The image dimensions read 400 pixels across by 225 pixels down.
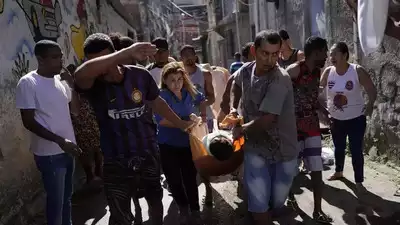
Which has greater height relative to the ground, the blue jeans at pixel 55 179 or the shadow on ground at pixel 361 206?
the blue jeans at pixel 55 179

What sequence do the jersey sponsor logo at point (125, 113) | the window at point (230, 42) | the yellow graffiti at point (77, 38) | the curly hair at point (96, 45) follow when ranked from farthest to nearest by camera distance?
the window at point (230, 42), the yellow graffiti at point (77, 38), the jersey sponsor logo at point (125, 113), the curly hair at point (96, 45)

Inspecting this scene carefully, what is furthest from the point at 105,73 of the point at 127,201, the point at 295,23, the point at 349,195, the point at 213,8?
→ the point at 213,8

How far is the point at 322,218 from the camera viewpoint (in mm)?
3832

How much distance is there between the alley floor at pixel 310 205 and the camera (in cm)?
398

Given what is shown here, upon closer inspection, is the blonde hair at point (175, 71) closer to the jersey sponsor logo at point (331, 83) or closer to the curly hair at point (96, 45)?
the curly hair at point (96, 45)

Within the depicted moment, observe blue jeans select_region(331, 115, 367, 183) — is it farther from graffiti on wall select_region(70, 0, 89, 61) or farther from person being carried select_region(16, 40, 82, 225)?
graffiti on wall select_region(70, 0, 89, 61)

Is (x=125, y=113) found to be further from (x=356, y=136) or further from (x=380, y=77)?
(x=380, y=77)

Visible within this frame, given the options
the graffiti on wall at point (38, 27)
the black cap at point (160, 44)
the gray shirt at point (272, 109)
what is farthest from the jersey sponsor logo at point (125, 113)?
the graffiti on wall at point (38, 27)

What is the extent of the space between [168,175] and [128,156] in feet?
3.34

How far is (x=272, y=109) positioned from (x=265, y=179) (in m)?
0.56

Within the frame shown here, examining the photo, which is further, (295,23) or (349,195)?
(295,23)

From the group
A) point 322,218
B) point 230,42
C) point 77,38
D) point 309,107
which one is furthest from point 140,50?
point 230,42

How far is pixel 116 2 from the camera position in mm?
11844

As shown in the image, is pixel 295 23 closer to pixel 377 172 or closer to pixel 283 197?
pixel 377 172
